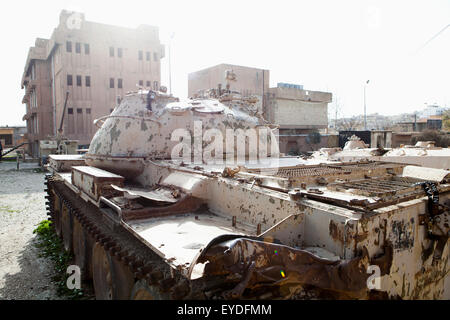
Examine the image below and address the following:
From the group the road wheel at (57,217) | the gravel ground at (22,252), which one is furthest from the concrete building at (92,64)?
the road wheel at (57,217)

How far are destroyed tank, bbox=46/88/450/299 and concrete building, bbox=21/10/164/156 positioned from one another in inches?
941

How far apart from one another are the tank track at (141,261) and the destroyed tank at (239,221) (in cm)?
1

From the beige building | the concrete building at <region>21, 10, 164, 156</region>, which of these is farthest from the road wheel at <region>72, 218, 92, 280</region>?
the concrete building at <region>21, 10, 164, 156</region>

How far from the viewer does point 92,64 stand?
2783 cm

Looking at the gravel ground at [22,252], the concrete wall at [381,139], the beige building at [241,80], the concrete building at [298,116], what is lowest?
the gravel ground at [22,252]

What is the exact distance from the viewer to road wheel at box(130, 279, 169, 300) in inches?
115

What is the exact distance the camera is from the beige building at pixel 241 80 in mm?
28019

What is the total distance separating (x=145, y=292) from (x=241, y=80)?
1068 inches

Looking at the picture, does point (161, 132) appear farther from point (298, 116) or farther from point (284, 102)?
point (298, 116)

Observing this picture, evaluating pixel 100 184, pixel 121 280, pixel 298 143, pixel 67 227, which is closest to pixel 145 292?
A: pixel 121 280

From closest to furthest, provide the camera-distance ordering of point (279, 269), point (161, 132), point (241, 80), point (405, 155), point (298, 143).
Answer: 1. point (279, 269)
2. point (161, 132)
3. point (405, 155)
4. point (241, 80)
5. point (298, 143)

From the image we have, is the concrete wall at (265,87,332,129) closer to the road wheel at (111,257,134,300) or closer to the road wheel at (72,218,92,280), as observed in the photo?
the road wheel at (72,218,92,280)

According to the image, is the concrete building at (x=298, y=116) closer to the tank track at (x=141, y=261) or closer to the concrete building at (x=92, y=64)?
the concrete building at (x=92, y=64)
